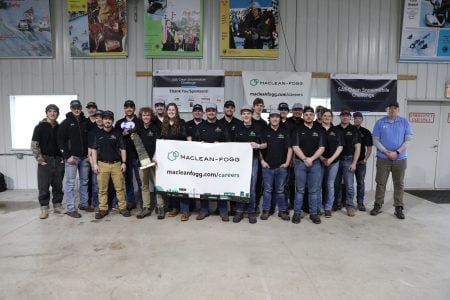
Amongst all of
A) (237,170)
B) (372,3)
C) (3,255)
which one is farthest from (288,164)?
(372,3)

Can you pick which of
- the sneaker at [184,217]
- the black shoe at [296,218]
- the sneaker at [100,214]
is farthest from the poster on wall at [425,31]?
the sneaker at [100,214]

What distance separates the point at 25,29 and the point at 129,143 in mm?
3424

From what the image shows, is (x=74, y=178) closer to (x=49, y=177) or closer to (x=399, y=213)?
(x=49, y=177)

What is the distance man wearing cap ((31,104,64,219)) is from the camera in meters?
4.18

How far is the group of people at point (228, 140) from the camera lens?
4070 millimetres

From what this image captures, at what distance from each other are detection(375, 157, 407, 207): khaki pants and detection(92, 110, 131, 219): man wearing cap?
3.62 m

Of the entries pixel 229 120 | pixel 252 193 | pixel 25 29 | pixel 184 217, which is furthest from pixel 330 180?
pixel 25 29

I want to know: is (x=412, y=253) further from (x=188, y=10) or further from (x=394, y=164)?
(x=188, y=10)

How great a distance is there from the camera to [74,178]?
4.40m

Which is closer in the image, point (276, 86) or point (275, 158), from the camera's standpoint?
point (275, 158)

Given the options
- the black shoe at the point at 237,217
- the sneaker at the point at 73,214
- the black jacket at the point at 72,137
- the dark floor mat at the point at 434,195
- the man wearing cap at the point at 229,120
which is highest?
the man wearing cap at the point at 229,120

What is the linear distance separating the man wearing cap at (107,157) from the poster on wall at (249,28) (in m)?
2.63

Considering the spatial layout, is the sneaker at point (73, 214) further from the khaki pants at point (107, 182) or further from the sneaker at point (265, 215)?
the sneaker at point (265, 215)

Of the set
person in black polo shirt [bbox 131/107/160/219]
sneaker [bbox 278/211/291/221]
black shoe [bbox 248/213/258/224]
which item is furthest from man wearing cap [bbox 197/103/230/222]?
sneaker [bbox 278/211/291/221]
